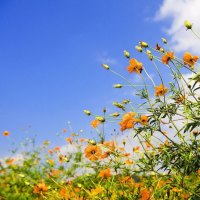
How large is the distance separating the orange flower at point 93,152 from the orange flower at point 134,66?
2.39ft

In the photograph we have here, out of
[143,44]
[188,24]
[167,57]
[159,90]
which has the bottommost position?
[159,90]

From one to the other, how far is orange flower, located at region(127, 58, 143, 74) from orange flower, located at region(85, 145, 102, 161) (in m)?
0.73

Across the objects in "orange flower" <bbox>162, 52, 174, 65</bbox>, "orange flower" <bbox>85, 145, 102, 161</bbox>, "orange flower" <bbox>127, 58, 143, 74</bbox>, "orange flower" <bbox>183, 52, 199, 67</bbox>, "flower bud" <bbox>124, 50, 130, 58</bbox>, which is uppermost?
"flower bud" <bbox>124, 50, 130, 58</bbox>

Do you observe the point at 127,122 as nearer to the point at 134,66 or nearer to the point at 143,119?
the point at 143,119

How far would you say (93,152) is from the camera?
12.0 feet

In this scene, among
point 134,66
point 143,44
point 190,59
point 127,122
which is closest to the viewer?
point 127,122

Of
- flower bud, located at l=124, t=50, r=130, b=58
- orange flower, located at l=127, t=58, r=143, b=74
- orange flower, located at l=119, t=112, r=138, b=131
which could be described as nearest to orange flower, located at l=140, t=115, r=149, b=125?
orange flower, located at l=119, t=112, r=138, b=131

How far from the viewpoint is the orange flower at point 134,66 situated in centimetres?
362

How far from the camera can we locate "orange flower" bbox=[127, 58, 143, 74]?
3619mm

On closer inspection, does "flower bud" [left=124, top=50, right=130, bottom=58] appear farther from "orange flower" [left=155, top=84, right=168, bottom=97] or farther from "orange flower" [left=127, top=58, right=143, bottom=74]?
"orange flower" [left=155, top=84, right=168, bottom=97]

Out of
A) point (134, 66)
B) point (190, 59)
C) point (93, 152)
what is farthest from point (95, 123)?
point (190, 59)

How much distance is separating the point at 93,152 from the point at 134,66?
829 millimetres

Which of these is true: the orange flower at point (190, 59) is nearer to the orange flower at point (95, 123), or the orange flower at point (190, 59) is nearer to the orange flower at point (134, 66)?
the orange flower at point (134, 66)

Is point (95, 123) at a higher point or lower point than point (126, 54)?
lower
